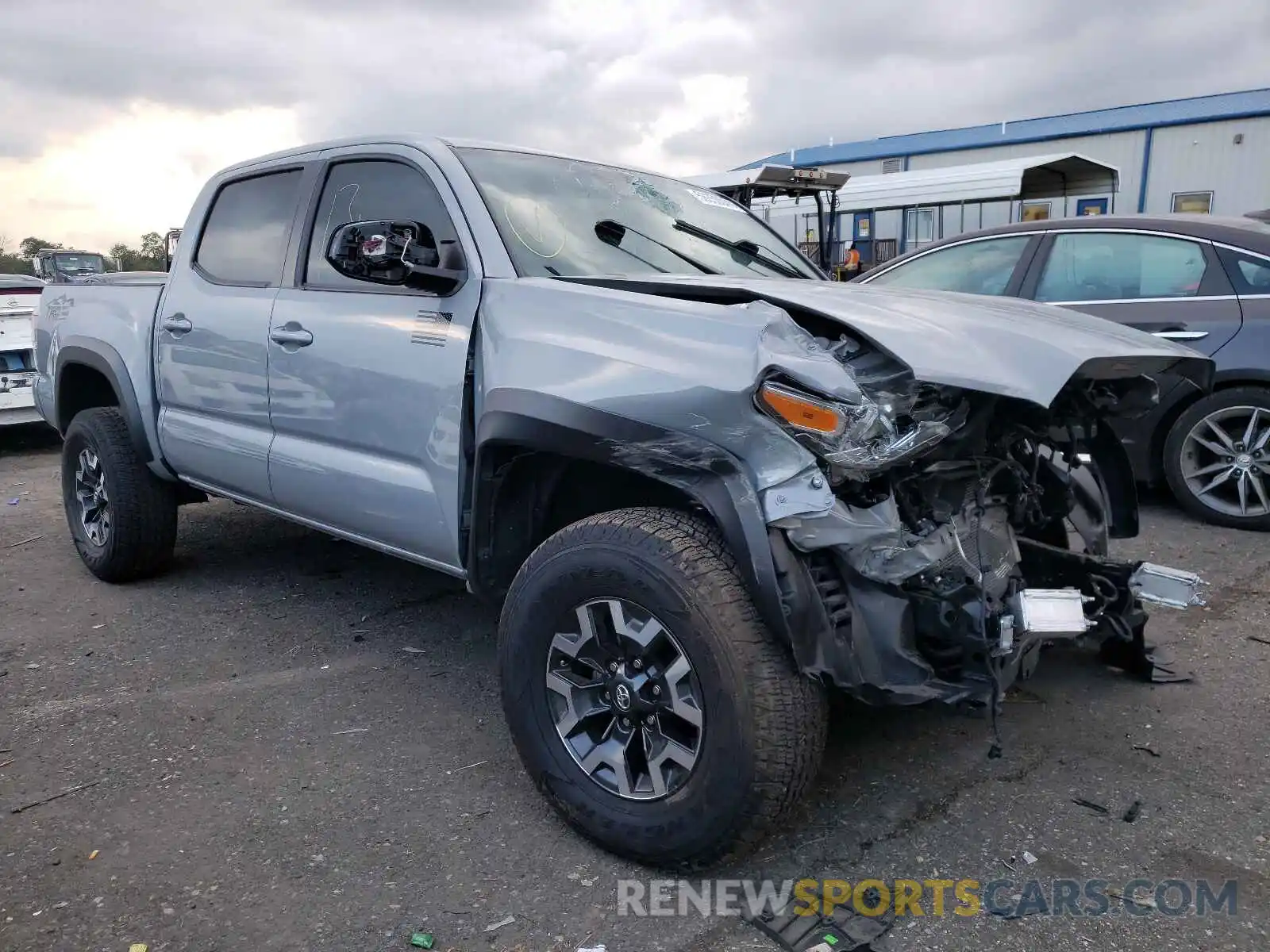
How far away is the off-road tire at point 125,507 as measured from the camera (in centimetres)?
459

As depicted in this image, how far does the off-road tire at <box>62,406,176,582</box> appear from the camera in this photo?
4586 millimetres

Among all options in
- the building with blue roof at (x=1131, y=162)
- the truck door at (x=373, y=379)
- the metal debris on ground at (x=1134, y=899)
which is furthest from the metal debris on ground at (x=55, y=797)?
the building with blue roof at (x=1131, y=162)

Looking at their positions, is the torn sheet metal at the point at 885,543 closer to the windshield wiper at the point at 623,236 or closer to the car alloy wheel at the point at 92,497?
the windshield wiper at the point at 623,236

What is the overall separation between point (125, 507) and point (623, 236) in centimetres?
280

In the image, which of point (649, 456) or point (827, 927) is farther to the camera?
point (649, 456)

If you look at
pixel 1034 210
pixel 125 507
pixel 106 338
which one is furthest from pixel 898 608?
pixel 1034 210

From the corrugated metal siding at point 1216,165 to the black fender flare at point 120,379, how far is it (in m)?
21.0

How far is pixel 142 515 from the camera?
15.1ft

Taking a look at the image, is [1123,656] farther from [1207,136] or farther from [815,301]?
[1207,136]

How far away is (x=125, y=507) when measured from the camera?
4.58m

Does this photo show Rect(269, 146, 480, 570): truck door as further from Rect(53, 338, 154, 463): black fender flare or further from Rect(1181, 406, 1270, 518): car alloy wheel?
Rect(1181, 406, 1270, 518): car alloy wheel

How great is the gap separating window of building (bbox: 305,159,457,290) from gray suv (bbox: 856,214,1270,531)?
3650 millimetres

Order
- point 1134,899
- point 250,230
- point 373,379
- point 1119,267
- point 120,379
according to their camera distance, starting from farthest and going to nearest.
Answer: point 1119,267, point 120,379, point 250,230, point 373,379, point 1134,899

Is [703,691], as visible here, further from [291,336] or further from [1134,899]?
A: [291,336]
